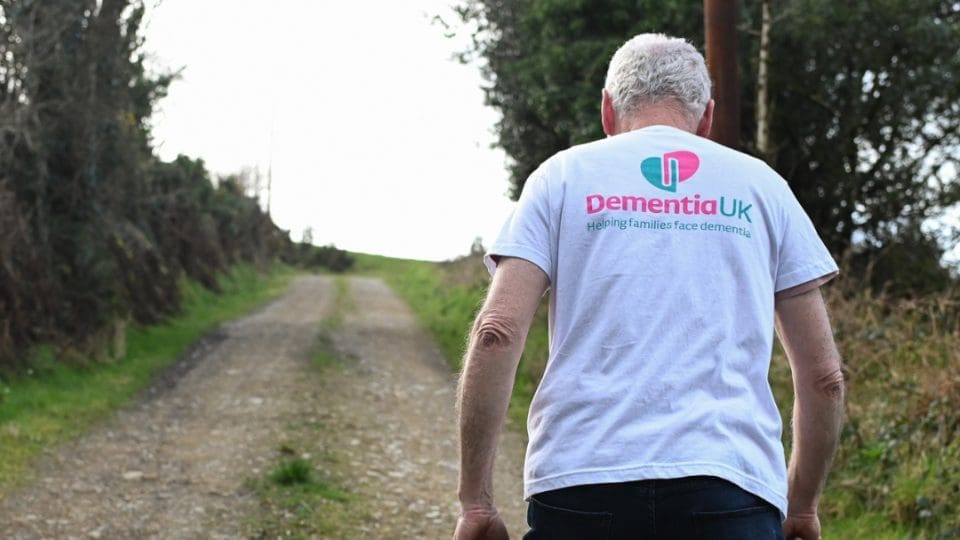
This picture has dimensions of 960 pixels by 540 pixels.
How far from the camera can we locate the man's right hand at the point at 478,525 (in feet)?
8.25

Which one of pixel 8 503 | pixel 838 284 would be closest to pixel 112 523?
pixel 8 503

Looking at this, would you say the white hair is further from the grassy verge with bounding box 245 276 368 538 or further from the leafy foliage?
the leafy foliage

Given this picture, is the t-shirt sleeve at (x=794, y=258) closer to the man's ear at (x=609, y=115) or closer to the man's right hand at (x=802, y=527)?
the man's ear at (x=609, y=115)

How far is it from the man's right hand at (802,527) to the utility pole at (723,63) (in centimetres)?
581

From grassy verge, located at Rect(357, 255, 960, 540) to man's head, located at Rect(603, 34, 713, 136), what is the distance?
2839 millimetres

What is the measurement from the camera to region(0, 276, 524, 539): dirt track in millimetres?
7105

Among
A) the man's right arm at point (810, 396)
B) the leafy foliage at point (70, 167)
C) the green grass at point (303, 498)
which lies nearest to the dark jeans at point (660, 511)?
the man's right arm at point (810, 396)

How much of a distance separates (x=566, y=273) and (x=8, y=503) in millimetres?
6105

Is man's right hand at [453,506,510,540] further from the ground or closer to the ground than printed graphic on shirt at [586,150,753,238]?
closer to the ground

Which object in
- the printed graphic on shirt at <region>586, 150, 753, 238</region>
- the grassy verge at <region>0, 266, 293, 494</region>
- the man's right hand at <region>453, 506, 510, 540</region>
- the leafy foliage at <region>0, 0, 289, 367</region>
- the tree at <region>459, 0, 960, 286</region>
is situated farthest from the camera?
the tree at <region>459, 0, 960, 286</region>

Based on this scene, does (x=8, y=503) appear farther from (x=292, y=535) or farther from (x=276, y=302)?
(x=276, y=302)

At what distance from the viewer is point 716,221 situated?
7.95 feet

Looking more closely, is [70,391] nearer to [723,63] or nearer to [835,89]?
[723,63]

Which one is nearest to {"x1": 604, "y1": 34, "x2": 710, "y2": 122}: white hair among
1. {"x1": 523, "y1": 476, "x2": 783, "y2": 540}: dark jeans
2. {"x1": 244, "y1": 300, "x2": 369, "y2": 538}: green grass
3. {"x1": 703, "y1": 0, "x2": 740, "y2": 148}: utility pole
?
{"x1": 523, "y1": 476, "x2": 783, "y2": 540}: dark jeans
